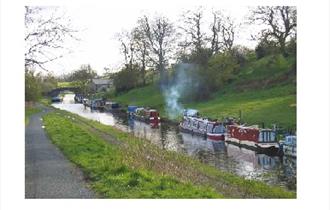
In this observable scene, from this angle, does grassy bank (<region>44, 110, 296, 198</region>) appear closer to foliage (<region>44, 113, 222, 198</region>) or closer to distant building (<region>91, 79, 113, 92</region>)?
foliage (<region>44, 113, 222, 198</region>)

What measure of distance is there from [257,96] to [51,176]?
51.7 feet

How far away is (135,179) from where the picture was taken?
30.9ft

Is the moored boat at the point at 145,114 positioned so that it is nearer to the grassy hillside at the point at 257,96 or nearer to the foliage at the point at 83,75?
the grassy hillside at the point at 257,96

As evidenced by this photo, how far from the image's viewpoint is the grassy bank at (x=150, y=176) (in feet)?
29.6

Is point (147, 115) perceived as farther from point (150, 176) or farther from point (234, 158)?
point (150, 176)

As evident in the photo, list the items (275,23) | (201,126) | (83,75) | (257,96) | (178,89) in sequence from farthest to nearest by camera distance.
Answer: (178,89) → (83,75) → (257,96) → (201,126) → (275,23)

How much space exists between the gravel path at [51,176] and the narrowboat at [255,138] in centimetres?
738

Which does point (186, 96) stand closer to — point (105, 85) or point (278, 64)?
point (278, 64)

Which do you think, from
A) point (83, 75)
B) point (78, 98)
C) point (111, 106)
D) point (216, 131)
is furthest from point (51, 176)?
point (78, 98)

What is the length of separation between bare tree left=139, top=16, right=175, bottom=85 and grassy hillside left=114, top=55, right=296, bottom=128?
2513mm

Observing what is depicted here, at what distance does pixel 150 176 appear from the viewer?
9812 mm

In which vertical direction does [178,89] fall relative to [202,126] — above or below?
above
